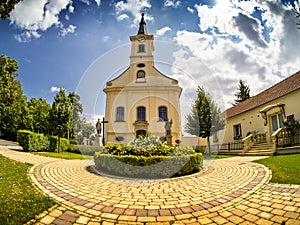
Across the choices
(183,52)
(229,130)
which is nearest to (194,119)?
(229,130)

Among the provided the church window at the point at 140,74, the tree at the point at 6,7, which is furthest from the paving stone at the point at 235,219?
the church window at the point at 140,74

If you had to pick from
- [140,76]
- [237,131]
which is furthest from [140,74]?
[237,131]

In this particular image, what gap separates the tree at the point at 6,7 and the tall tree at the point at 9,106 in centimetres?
2637

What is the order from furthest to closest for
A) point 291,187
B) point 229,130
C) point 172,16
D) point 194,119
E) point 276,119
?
point 229,130 < point 194,119 < point 276,119 < point 172,16 < point 291,187

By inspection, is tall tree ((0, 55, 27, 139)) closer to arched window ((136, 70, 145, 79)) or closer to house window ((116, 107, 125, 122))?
house window ((116, 107, 125, 122))

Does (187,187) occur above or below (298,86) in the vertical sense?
below

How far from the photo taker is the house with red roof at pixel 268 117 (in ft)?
40.6

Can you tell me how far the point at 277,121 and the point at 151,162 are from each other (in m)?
11.5

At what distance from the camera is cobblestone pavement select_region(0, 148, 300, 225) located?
3340 millimetres

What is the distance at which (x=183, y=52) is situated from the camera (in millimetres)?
10516

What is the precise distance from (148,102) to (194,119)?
6996 millimetres

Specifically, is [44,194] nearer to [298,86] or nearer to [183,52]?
[183,52]

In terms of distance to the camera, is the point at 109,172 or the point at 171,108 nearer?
the point at 109,172

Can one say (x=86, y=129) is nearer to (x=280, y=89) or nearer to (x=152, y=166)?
(x=280, y=89)
